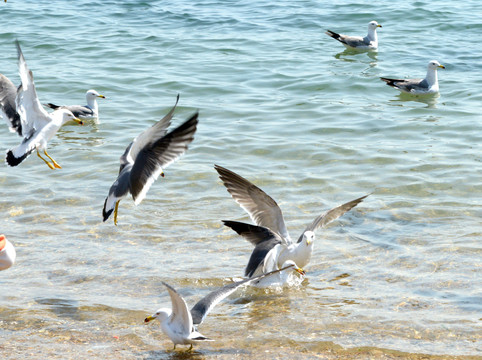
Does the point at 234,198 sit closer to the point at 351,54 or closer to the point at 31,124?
the point at 31,124

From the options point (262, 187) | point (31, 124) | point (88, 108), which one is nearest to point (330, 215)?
point (262, 187)

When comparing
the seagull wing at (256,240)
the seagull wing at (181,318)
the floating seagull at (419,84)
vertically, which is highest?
the seagull wing at (181,318)

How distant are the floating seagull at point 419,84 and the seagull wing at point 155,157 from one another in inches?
300

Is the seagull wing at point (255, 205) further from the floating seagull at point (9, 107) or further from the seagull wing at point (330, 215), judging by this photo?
the floating seagull at point (9, 107)

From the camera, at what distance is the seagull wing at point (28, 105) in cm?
808

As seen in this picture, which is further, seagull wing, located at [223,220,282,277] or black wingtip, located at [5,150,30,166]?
black wingtip, located at [5,150,30,166]

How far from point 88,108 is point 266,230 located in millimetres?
6347

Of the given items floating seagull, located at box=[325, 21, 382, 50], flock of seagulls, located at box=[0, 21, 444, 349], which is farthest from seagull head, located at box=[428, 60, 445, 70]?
flock of seagulls, located at box=[0, 21, 444, 349]

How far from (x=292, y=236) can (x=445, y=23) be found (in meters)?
12.0

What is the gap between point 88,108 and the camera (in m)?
12.8

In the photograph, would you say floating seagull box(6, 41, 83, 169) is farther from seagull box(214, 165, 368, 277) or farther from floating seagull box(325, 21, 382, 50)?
floating seagull box(325, 21, 382, 50)

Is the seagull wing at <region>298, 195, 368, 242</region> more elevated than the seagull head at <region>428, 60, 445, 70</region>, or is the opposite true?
the seagull wing at <region>298, 195, 368, 242</region>

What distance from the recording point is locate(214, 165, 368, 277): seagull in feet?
23.2

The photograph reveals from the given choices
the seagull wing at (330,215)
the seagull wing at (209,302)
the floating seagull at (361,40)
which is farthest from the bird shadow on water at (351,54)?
the seagull wing at (209,302)
